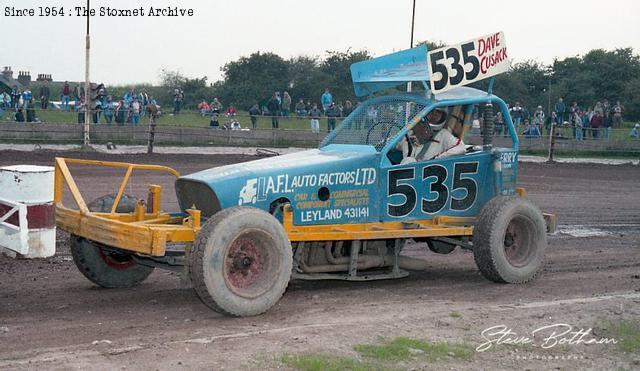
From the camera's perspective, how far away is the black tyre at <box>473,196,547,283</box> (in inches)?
336

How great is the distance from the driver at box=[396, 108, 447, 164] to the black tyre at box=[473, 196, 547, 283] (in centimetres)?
81

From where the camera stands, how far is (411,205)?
335 inches

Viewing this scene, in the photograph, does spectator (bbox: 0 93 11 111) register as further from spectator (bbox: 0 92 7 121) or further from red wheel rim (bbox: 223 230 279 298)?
red wheel rim (bbox: 223 230 279 298)

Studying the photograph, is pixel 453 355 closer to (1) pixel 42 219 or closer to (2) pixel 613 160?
(1) pixel 42 219

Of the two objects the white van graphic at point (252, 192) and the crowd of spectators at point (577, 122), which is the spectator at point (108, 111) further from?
the white van graphic at point (252, 192)

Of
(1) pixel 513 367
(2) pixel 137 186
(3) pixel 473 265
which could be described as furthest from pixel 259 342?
(2) pixel 137 186

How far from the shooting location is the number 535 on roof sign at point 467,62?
8.68m

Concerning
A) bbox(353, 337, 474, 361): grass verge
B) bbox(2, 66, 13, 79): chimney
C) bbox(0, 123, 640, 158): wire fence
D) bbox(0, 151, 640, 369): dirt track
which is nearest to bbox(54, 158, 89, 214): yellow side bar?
bbox(0, 151, 640, 369): dirt track

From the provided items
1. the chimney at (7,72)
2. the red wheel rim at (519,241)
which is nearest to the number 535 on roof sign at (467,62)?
the red wheel rim at (519,241)

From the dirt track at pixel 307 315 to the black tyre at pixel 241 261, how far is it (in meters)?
0.17

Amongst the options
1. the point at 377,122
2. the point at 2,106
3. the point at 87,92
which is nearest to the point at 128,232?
the point at 377,122

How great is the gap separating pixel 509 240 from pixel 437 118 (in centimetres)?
140

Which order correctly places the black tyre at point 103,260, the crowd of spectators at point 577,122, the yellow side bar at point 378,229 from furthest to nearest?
the crowd of spectators at point 577,122, the black tyre at point 103,260, the yellow side bar at point 378,229

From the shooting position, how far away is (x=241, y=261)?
7031 mm
